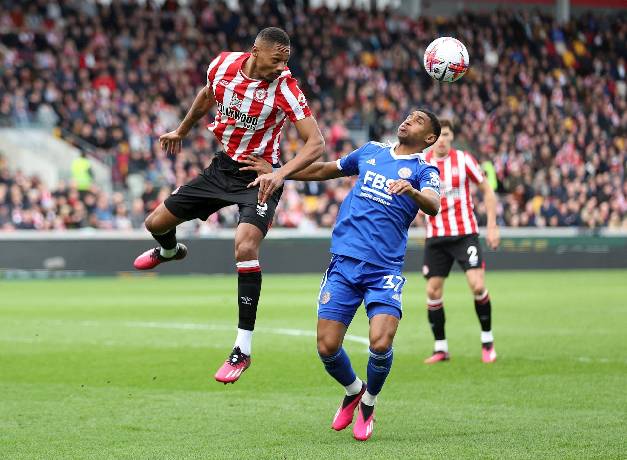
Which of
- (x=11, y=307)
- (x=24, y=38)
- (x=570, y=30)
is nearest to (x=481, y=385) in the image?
(x=11, y=307)

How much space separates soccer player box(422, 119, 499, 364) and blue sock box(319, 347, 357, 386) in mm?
4097

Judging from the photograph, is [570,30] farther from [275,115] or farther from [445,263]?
[275,115]

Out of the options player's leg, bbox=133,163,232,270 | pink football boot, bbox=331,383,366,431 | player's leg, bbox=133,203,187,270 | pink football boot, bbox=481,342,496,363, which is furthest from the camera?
pink football boot, bbox=481,342,496,363

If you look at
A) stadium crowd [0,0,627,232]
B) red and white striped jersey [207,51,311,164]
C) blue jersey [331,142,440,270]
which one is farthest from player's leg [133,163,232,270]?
stadium crowd [0,0,627,232]

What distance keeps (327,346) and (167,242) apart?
195cm

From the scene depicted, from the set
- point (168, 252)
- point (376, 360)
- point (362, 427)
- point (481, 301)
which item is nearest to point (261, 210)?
point (168, 252)

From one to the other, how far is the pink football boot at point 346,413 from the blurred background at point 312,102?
16.5 m

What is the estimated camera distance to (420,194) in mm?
7543

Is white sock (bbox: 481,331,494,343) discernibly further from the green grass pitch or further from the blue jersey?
the blue jersey

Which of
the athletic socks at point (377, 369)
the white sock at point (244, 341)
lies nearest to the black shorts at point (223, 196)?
the white sock at point (244, 341)

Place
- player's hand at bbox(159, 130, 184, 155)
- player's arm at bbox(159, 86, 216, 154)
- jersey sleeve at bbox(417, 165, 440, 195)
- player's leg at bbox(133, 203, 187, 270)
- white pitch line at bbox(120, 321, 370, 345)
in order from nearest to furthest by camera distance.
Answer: jersey sleeve at bbox(417, 165, 440, 195) < player's arm at bbox(159, 86, 216, 154) < player's leg at bbox(133, 203, 187, 270) < player's hand at bbox(159, 130, 184, 155) < white pitch line at bbox(120, 321, 370, 345)

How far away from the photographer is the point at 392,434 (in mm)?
8000

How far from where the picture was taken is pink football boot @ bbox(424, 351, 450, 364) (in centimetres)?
→ 1212

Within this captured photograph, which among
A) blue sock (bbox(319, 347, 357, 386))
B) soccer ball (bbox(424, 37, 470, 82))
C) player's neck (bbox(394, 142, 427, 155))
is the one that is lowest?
blue sock (bbox(319, 347, 357, 386))
